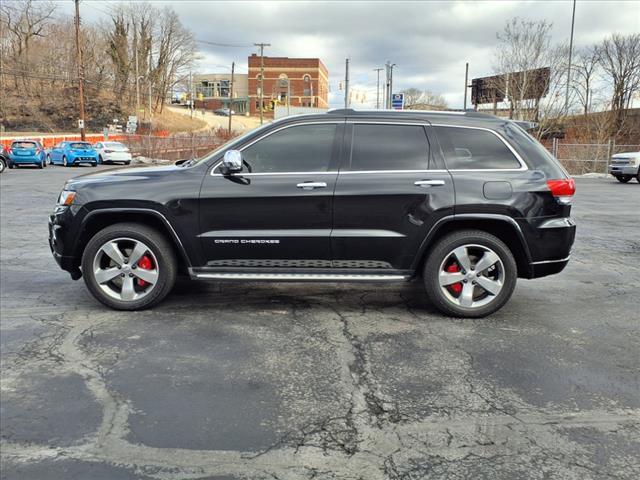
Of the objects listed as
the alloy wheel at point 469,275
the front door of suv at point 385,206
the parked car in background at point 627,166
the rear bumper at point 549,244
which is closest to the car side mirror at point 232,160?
the front door of suv at point 385,206

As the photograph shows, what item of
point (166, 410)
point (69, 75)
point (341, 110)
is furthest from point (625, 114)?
point (69, 75)

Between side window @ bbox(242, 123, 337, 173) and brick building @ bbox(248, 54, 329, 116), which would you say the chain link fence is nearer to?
side window @ bbox(242, 123, 337, 173)

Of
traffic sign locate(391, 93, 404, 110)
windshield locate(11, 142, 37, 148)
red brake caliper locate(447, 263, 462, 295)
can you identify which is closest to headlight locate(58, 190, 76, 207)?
red brake caliper locate(447, 263, 462, 295)

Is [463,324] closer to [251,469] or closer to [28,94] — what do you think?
[251,469]

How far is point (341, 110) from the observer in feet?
17.4

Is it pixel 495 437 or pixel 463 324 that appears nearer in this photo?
pixel 495 437

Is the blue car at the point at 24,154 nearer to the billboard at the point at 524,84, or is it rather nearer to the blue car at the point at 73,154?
the blue car at the point at 73,154

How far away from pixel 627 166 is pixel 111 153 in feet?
90.0

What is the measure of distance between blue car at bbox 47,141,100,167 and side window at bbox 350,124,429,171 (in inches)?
1207

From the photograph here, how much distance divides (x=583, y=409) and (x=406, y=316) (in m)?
1.99

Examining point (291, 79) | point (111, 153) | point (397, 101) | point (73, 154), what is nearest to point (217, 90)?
point (291, 79)

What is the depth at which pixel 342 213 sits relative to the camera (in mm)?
4984

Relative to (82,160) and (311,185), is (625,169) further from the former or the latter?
(82,160)

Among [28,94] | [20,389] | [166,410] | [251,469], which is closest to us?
[251,469]
